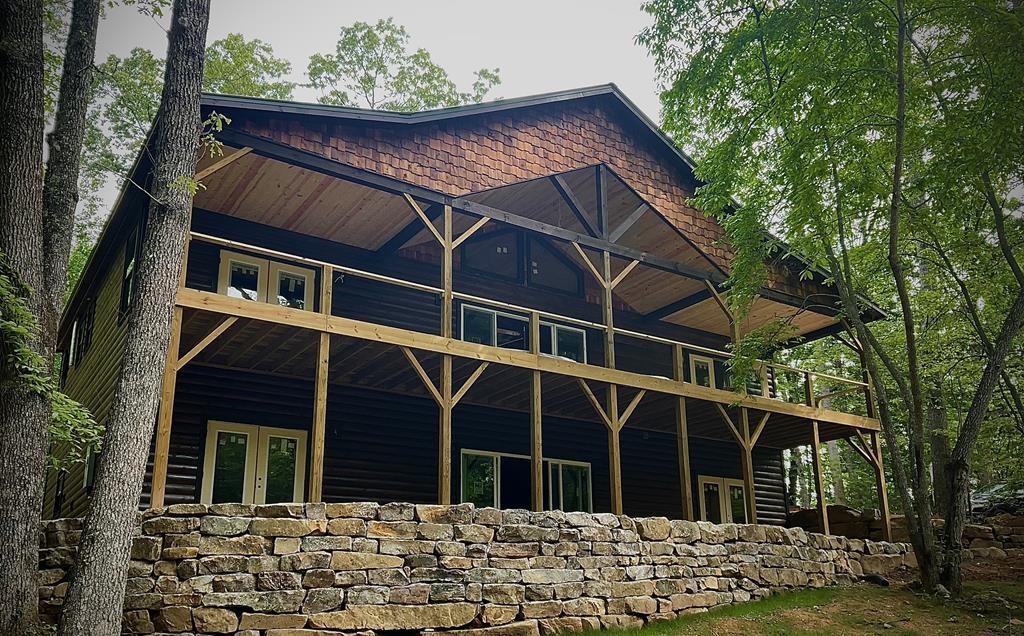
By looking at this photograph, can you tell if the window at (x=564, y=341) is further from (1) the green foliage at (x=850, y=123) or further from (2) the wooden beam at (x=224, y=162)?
(2) the wooden beam at (x=224, y=162)

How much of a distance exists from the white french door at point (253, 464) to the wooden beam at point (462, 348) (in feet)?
7.85

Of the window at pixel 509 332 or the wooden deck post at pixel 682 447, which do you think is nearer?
the wooden deck post at pixel 682 447

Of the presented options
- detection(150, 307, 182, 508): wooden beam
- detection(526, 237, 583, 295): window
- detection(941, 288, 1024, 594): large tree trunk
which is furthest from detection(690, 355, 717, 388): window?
detection(150, 307, 182, 508): wooden beam

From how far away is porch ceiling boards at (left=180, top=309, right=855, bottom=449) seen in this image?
12.4m

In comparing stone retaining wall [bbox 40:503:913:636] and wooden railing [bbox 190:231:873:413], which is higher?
wooden railing [bbox 190:231:873:413]

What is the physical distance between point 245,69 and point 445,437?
71.1 feet

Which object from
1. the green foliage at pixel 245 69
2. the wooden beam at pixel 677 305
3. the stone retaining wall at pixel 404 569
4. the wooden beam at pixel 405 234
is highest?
the green foliage at pixel 245 69

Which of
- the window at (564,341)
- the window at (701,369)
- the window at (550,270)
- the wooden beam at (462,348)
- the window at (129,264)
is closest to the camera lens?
the wooden beam at (462,348)

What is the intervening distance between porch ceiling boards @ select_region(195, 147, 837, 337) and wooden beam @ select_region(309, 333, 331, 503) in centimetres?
299

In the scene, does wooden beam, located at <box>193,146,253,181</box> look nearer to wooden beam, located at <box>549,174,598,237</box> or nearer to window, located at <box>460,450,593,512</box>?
wooden beam, located at <box>549,174,598,237</box>

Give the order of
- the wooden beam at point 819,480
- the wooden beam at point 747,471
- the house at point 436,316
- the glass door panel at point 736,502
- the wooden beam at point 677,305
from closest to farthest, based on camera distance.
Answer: the house at point 436,316, the wooden beam at point 747,471, the wooden beam at point 819,480, the wooden beam at point 677,305, the glass door panel at point 736,502

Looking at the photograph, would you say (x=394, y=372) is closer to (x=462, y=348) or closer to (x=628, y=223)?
(x=462, y=348)

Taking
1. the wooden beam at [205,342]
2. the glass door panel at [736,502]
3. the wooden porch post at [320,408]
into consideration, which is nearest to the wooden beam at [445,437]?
the wooden porch post at [320,408]

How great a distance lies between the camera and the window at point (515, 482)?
16188 mm
